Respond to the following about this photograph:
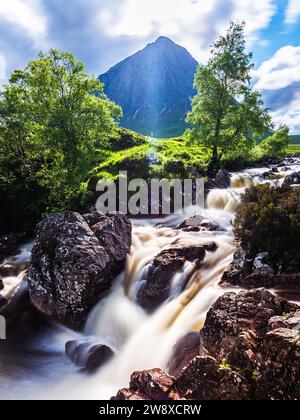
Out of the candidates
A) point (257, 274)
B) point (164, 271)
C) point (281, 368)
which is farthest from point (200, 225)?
point (281, 368)

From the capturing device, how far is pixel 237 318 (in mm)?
9289

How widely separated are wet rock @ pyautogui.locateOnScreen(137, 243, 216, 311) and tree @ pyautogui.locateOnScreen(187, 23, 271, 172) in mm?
21413

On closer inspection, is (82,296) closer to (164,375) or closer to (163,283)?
(163,283)

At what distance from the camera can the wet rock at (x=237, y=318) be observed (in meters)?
8.66

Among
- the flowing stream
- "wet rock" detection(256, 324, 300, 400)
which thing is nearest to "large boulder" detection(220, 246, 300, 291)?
the flowing stream

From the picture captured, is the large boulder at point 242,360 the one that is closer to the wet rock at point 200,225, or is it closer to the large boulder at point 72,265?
the large boulder at point 72,265

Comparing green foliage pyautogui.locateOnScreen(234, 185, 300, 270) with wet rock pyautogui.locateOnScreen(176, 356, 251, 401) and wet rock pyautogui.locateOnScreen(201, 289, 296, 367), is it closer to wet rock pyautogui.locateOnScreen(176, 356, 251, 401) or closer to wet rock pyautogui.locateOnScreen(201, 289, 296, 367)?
wet rock pyautogui.locateOnScreen(201, 289, 296, 367)

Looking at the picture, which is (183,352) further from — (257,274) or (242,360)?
(257,274)

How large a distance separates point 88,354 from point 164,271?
5266 millimetres

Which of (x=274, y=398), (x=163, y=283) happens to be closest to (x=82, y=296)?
(x=163, y=283)

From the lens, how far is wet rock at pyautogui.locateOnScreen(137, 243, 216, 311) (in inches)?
608

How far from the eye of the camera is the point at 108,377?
1203cm

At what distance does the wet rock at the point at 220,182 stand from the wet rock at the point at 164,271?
13.3m
